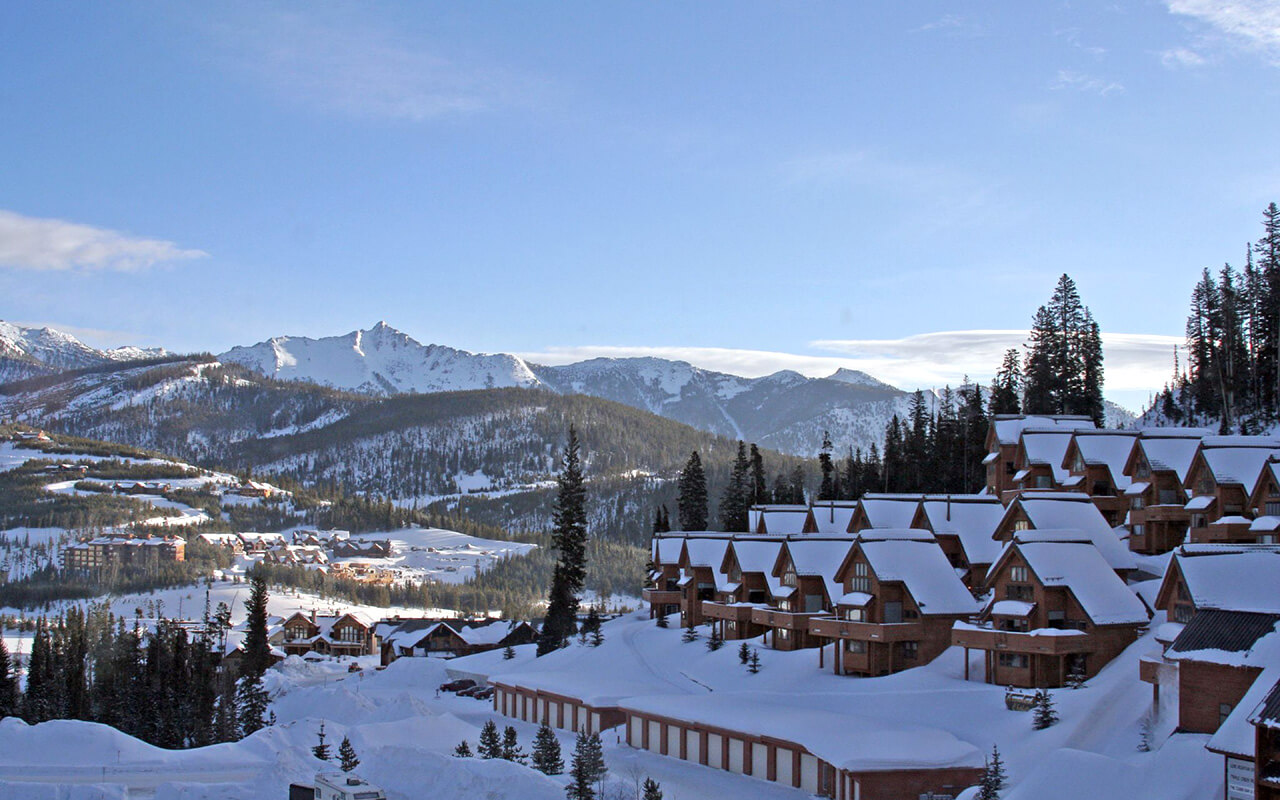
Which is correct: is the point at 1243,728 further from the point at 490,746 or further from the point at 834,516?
the point at 834,516

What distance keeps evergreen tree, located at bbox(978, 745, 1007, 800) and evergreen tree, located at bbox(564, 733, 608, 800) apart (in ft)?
34.3

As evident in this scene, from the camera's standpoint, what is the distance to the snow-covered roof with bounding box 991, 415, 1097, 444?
61.3 meters

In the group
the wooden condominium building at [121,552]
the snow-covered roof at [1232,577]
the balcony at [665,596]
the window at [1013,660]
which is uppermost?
the snow-covered roof at [1232,577]

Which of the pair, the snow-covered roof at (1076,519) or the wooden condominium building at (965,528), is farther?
the wooden condominium building at (965,528)

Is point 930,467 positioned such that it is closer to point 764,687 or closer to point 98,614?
point 764,687

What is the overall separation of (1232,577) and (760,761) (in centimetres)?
1597

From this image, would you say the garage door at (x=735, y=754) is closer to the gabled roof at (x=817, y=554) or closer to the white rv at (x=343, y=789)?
the white rv at (x=343, y=789)

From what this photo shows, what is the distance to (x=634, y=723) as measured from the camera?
44531mm

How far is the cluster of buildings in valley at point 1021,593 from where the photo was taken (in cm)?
3052

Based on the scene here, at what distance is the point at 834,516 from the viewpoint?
208 feet

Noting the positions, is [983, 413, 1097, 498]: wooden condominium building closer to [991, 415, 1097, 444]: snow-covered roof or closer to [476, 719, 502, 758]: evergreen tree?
[991, 415, 1097, 444]: snow-covered roof

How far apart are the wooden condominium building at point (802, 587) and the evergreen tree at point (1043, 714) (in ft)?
53.8

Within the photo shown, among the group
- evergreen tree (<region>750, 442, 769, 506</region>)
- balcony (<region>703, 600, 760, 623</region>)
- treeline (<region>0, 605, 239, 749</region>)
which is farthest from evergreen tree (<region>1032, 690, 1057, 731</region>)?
evergreen tree (<region>750, 442, 769, 506</region>)

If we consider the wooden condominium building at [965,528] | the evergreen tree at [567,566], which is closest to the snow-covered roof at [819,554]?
the wooden condominium building at [965,528]
